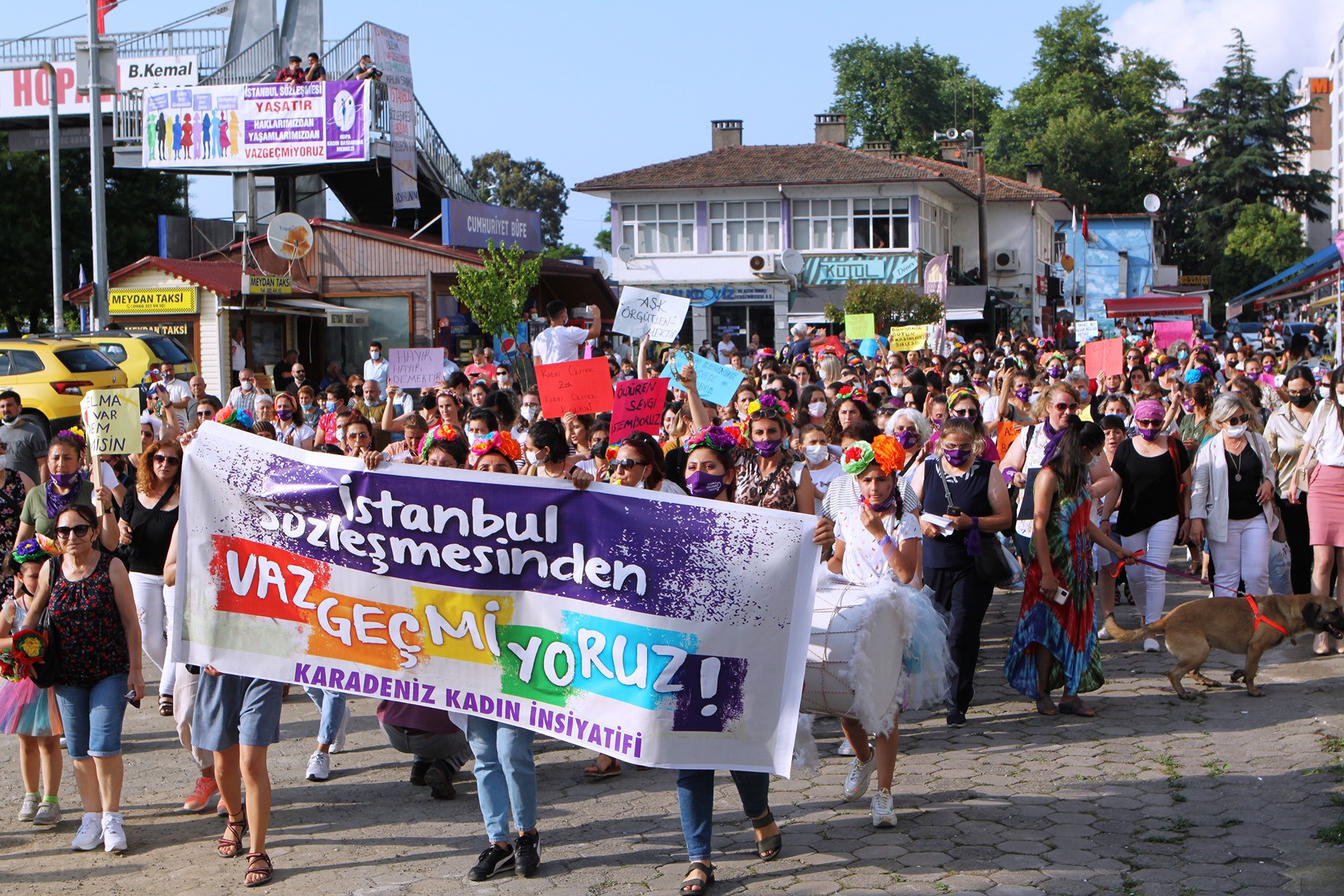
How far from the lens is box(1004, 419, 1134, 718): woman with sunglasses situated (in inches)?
292

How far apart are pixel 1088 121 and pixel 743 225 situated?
36821 millimetres

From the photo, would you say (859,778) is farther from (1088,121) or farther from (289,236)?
(1088,121)

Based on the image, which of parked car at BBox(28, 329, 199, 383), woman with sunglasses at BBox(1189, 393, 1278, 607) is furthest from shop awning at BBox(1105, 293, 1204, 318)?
woman with sunglasses at BBox(1189, 393, 1278, 607)

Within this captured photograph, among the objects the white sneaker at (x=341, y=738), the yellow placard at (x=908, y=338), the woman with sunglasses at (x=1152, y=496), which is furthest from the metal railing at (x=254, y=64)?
the white sneaker at (x=341, y=738)

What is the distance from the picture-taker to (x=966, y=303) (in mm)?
46812

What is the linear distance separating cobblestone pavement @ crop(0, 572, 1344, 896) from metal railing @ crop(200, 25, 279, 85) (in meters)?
31.0

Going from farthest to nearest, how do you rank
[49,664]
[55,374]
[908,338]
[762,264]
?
1. [762,264]
2. [908,338]
3. [55,374]
4. [49,664]

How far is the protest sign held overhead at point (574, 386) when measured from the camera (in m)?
10.2

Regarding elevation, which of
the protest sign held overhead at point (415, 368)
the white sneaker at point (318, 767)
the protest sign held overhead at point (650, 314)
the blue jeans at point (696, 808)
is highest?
the protest sign held overhead at point (650, 314)

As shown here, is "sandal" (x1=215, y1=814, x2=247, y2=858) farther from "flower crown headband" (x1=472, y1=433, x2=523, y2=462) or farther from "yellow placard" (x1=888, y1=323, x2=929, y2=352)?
"yellow placard" (x1=888, y1=323, x2=929, y2=352)

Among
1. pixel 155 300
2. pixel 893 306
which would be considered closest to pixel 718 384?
pixel 155 300

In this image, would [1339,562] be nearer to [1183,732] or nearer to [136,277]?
[1183,732]

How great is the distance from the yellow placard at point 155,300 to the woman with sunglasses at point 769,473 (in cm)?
2096

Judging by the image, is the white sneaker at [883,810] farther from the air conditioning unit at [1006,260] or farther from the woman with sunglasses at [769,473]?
the air conditioning unit at [1006,260]
